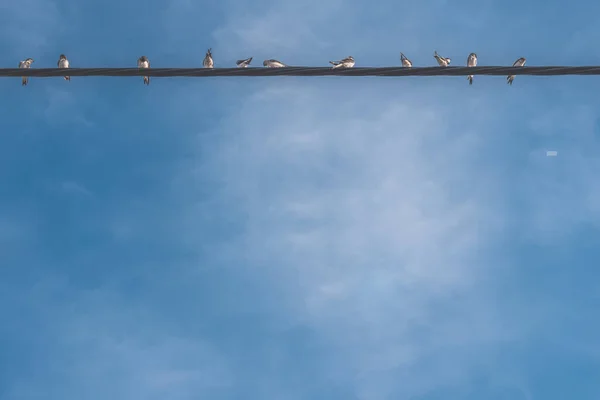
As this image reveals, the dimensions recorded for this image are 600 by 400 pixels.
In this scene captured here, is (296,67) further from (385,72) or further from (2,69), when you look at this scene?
(2,69)

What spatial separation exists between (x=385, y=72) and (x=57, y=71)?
4.30 m

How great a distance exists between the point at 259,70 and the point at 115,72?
6.42 feet

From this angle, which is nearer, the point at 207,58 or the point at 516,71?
the point at 516,71

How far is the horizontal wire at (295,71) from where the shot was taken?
10.3 metres

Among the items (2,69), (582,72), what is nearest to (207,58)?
(2,69)

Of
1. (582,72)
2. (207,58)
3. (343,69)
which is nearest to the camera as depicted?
(582,72)

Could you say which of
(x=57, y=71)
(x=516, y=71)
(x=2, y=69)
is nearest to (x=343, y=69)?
(x=516, y=71)

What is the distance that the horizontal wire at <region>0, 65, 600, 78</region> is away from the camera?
33.8ft

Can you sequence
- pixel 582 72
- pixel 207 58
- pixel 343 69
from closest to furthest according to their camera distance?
pixel 582 72
pixel 343 69
pixel 207 58

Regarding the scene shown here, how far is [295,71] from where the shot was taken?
34.7ft

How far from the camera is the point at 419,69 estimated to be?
34.4ft

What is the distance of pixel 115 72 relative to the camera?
10695 mm

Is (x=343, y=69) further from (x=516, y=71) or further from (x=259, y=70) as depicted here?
(x=516, y=71)

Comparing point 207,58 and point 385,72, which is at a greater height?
point 207,58
